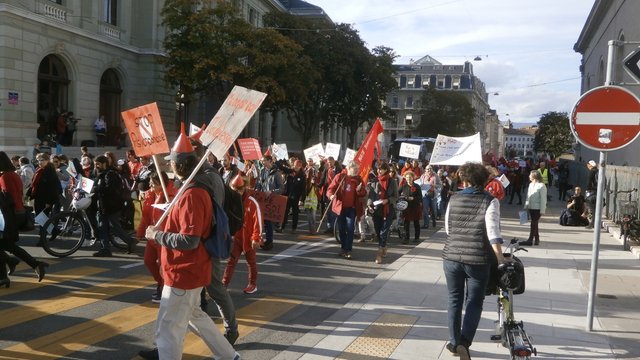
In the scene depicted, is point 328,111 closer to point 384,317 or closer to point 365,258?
point 365,258

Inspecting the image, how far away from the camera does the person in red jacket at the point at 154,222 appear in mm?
6922

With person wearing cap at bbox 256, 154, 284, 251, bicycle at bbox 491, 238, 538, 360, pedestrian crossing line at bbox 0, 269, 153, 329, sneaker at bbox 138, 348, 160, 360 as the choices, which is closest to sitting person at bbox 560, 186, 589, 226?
person wearing cap at bbox 256, 154, 284, 251

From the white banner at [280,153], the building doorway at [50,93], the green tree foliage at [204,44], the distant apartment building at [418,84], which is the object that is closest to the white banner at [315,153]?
the white banner at [280,153]

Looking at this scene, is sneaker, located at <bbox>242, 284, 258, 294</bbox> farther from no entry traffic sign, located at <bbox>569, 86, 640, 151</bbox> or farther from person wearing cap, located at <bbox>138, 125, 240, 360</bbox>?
no entry traffic sign, located at <bbox>569, 86, 640, 151</bbox>

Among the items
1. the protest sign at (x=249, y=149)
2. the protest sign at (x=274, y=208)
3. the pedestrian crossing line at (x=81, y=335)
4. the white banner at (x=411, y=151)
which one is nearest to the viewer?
the pedestrian crossing line at (x=81, y=335)

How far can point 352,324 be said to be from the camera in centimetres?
673

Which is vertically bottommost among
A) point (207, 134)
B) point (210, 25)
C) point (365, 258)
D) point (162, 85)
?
point (365, 258)

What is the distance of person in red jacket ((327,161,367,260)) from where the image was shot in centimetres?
1112

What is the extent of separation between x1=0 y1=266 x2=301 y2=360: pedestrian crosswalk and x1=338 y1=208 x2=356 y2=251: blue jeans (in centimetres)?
357

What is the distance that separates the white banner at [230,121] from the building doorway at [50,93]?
22287mm

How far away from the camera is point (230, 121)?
5258mm

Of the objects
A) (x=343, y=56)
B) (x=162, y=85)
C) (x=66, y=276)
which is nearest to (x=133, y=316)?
(x=66, y=276)

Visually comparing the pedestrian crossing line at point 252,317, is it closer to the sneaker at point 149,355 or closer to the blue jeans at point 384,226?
the sneaker at point 149,355

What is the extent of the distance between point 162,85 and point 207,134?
30.2 m
